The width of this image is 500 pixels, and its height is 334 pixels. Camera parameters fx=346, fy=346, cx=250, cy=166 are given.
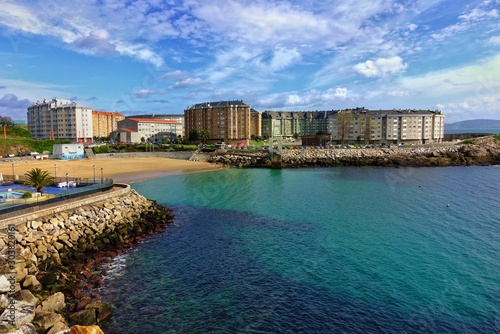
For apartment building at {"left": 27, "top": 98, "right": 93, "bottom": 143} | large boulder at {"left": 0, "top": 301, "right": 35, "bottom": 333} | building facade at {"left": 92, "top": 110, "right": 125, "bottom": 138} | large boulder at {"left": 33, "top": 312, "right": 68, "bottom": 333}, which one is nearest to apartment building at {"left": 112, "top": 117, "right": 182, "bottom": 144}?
apartment building at {"left": 27, "top": 98, "right": 93, "bottom": 143}

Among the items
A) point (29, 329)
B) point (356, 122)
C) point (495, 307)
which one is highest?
point (356, 122)

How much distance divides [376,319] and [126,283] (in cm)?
1302

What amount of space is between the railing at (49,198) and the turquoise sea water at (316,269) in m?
7.15

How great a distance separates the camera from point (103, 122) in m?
153

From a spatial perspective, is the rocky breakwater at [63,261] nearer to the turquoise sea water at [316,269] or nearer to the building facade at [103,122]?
the turquoise sea water at [316,269]

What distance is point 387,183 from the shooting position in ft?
182

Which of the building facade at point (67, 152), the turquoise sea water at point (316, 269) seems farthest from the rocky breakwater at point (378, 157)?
the turquoise sea water at point (316, 269)

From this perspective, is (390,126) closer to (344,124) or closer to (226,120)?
(344,124)

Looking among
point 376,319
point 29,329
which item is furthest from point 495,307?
point 29,329

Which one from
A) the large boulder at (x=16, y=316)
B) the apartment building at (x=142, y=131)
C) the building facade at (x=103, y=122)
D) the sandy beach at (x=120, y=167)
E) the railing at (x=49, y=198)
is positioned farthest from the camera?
the building facade at (x=103, y=122)

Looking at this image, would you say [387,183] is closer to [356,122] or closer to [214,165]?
[214,165]

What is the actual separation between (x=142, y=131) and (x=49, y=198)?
106460 millimetres

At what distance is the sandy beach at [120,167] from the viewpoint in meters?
60.8

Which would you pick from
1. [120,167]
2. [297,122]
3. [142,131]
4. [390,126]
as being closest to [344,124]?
[390,126]
